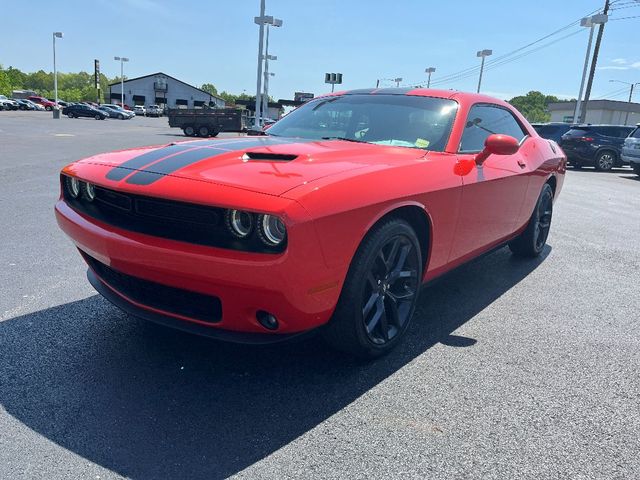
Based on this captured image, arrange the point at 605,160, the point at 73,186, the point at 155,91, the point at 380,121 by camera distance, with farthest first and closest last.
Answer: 1. the point at 155,91
2. the point at 605,160
3. the point at 380,121
4. the point at 73,186

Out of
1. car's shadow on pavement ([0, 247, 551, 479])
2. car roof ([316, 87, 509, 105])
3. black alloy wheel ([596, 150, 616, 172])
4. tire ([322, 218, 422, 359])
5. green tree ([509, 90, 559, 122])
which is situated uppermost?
green tree ([509, 90, 559, 122])

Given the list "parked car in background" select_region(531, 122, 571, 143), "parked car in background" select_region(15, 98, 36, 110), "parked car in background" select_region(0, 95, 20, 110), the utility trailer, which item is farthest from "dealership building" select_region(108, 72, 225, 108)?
"parked car in background" select_region(531, 122, 571, 143)

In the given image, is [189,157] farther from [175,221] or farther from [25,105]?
[25,105]

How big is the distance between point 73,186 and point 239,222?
1.29 meters

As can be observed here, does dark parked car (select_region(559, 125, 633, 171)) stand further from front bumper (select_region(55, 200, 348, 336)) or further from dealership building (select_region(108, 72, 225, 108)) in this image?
dealership building (select_region(108, 72, 225, 108))

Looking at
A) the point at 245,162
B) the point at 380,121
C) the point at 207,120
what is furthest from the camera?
the point at 207,120

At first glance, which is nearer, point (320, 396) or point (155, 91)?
point (320, 396)

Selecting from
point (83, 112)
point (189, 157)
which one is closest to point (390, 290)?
point (189, 157)

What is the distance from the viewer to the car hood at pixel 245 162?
2.28m

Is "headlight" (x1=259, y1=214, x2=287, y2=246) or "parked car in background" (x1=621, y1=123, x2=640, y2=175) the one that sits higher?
"parked car in background" (x1=621, y1=123, x2=640, y2=175)

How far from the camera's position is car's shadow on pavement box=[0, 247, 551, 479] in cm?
204

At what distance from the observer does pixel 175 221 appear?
2289mm

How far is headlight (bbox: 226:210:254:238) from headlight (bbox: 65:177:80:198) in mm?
1212

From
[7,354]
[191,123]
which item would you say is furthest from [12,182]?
[191,123]
